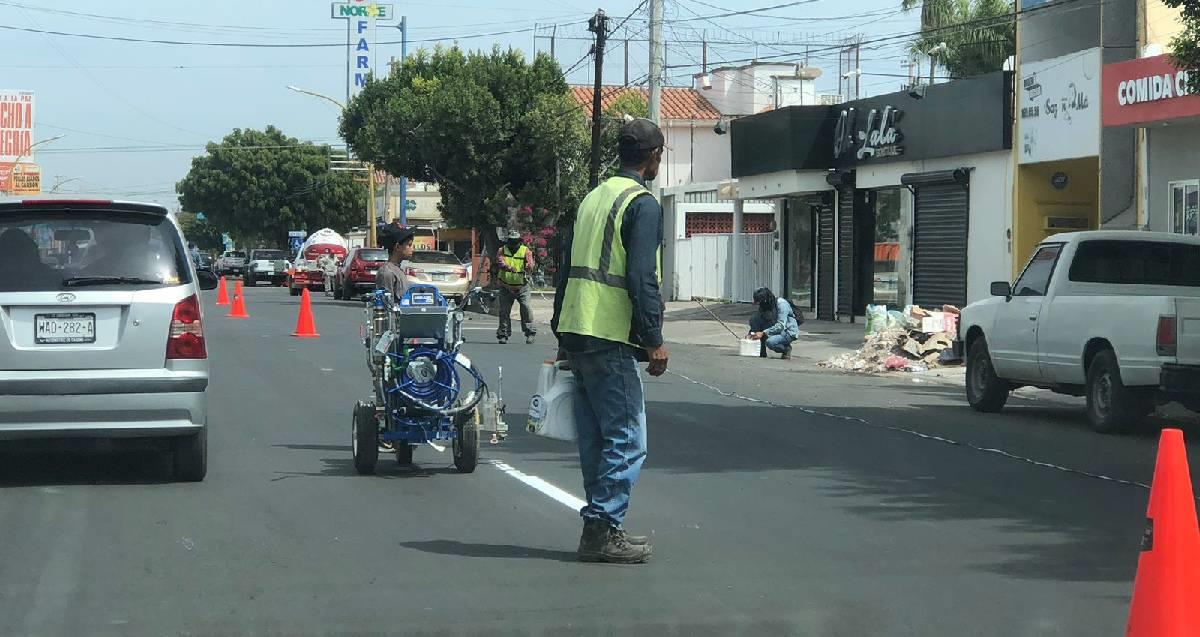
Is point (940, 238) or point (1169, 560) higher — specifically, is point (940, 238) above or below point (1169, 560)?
above

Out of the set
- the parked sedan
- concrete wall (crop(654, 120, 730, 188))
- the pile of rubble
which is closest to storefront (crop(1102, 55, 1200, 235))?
the pile of rubble

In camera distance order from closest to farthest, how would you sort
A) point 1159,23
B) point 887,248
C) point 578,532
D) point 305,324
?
1. point 578,532
2. point 1159,23
3. point 305,324
4. point 887,248

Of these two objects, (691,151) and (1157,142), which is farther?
(691,151)

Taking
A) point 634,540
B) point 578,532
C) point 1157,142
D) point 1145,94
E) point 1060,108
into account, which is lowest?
point 578,532

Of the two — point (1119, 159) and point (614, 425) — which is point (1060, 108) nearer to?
point (1119, 159)

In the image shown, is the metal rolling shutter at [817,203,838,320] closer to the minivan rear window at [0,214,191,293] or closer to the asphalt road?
the asphalt road

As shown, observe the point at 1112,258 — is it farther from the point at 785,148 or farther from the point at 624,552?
the point at 785,148

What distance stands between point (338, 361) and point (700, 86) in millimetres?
45945

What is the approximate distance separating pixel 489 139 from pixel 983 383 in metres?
28.5

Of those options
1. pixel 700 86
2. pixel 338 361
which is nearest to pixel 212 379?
pixel 338 361

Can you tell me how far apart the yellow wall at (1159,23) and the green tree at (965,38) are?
25.6m

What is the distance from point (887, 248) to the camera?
3212 centimetres

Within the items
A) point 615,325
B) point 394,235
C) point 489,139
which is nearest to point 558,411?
point 615,325

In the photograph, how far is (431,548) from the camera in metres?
7.72
